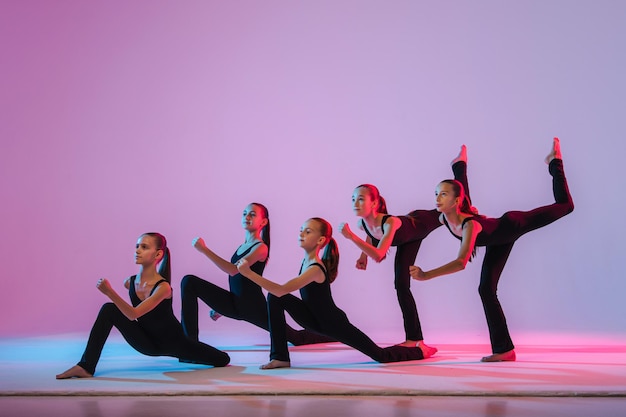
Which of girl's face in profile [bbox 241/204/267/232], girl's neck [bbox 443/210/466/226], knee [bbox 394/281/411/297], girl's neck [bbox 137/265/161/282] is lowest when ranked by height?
knee [bbox 394/281/411/297]

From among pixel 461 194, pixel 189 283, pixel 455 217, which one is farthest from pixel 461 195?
pixel 189 283

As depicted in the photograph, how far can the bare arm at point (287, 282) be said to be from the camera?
4.01m

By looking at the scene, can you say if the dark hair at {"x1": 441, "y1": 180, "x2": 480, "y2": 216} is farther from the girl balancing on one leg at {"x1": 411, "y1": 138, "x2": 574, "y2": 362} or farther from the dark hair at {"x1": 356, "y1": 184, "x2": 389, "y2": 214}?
the dark hair at {"x1": 356, "y1": 184, "x2": 389, "y2": 214}

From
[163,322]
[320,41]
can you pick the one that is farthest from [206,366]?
[320,41]

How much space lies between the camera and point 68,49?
7.46m

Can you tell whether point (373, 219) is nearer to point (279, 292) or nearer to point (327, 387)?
point (279, 292)

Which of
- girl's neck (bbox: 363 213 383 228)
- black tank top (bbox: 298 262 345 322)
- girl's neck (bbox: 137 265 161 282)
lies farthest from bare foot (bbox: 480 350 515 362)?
girl's neck (bbox: 137 265 161 282)

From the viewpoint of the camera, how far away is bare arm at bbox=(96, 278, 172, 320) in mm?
3769

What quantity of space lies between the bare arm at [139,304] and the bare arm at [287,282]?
0.45m

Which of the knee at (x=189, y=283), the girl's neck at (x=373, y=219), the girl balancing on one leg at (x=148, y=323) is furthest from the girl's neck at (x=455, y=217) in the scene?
the knee at (x=189, y=283)

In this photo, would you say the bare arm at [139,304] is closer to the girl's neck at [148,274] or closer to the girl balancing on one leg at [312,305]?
the girl's neck at [148,274]

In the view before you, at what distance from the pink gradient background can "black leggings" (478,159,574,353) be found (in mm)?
2028

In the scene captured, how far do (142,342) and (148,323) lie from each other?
0.34ft

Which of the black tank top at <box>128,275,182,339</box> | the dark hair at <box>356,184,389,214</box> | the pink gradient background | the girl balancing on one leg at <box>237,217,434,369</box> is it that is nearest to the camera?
the black tank top at <box>128,275,182,339</box>
